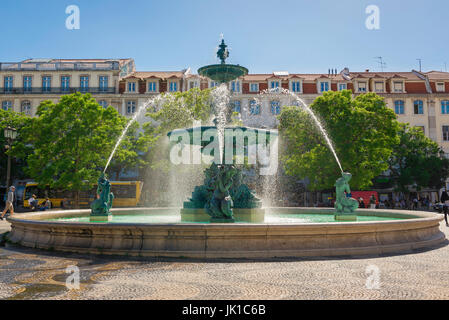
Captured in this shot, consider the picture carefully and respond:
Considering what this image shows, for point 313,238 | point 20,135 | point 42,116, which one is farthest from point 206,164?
point 313,238

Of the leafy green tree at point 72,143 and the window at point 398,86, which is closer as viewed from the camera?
the leafy green tree at point 72,143

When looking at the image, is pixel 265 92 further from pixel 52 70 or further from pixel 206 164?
pixel 52 70

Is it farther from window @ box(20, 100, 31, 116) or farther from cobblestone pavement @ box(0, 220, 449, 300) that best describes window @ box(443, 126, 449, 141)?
window @ box(20, 100, 31, 116)

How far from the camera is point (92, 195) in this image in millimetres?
34938

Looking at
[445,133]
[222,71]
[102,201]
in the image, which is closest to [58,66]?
[222,71]

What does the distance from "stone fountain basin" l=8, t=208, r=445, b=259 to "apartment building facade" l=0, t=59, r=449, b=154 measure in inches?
1402

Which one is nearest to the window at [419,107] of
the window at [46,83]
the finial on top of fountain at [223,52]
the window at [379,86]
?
the window at [379,86]

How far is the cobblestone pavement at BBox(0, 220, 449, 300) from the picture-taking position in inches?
179

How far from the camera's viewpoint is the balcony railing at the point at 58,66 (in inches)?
1720

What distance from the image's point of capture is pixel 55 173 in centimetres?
2819

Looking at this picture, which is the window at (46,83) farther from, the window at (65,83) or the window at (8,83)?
the window at (8,83)

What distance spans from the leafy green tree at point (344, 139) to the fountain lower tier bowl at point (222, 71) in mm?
18229

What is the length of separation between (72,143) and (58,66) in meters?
19.9
